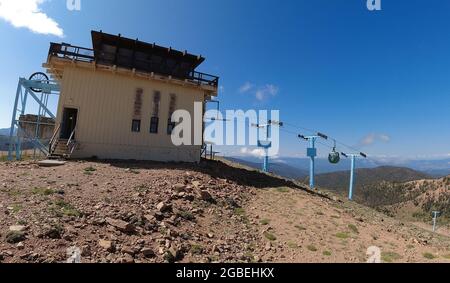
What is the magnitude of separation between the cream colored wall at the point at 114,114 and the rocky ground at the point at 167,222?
12.9ft

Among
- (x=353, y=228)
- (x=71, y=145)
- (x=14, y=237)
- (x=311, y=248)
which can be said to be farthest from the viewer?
(x=71, y=145)

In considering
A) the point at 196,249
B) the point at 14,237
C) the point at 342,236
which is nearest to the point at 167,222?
the point at 196,249

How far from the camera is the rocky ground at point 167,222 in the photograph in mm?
9062

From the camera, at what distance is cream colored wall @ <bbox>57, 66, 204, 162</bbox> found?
23250 mm

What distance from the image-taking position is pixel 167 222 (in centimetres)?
1223

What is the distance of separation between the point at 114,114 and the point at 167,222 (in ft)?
48.2

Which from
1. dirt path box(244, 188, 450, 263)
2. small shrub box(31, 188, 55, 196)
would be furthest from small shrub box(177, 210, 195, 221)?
small shrub box(31, 188, 55, 196)

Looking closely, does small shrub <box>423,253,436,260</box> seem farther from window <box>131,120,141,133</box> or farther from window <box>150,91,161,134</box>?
window <box>131,120,141,133</box>

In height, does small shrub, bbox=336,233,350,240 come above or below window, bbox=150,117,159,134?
below

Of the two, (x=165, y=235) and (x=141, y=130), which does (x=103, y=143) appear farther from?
(x=165, y=235)

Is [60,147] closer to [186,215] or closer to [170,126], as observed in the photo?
[170,126]

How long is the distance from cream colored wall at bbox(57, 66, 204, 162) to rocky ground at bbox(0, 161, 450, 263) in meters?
3.93

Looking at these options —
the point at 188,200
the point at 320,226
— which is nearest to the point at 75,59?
the point at 188,200

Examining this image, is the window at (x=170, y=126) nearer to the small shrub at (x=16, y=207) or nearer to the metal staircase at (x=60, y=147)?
the metal staircase at (x=60, y=147)
